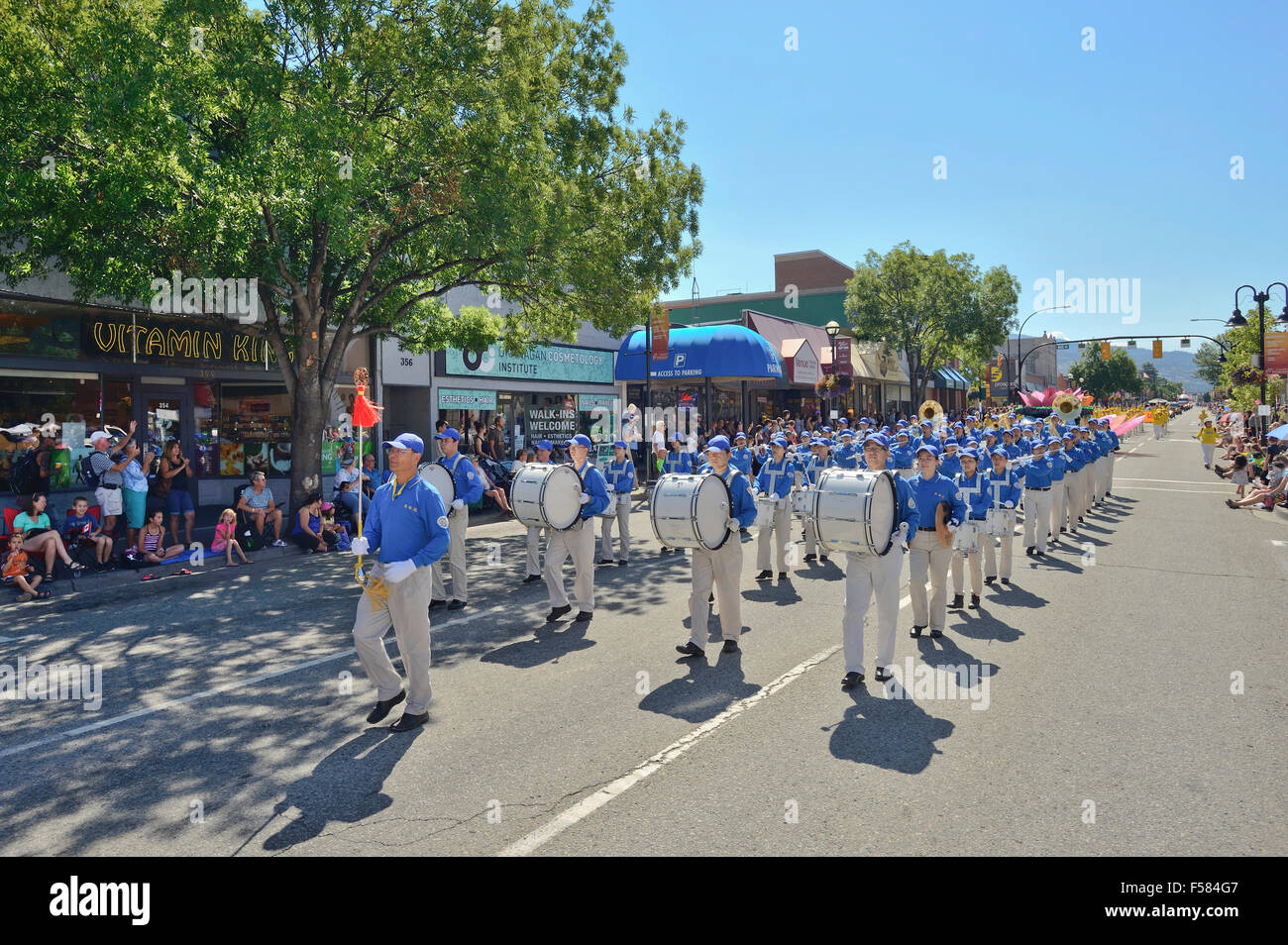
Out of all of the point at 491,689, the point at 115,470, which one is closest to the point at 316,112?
the point at 115,470

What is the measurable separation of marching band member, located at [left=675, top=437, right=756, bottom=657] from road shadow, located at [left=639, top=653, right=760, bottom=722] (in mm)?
255

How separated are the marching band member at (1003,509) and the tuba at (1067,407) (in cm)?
1482

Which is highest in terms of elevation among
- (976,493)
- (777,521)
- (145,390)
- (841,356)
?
(841,356)

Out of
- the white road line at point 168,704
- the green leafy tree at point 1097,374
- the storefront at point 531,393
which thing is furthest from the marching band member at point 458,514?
the green leafy tree at point 1097,374

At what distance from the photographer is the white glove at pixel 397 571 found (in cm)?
585

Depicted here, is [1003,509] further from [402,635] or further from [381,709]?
[381,709]

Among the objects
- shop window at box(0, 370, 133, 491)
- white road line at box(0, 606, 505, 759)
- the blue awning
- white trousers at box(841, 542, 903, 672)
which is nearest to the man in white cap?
shop window at box(0, 370, 133, 491)

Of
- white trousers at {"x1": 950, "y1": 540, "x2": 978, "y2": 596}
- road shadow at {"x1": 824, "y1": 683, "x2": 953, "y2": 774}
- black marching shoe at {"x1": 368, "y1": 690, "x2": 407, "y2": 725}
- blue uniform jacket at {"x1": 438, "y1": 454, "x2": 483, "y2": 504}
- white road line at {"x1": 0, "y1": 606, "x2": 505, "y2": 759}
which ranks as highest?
blue uniform jacket at {"x1": 438, "y1": 454, "x2": 483, "y2": 504}

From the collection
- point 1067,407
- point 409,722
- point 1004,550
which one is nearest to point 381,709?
point 409,722

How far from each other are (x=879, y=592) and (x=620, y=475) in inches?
248

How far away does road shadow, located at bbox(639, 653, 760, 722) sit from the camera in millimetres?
6395

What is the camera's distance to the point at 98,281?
1227 centimetres

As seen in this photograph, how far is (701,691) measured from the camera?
6.85 metres

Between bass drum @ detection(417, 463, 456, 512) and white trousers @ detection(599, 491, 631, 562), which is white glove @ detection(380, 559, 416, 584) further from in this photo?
white trousers @ detection(599, 491, 631, 562)
